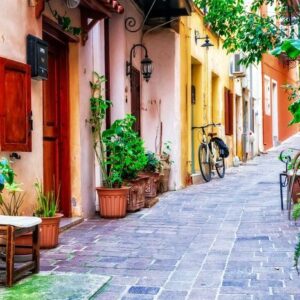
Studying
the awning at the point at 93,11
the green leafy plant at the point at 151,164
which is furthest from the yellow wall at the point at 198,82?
the awning at the point at 93,11

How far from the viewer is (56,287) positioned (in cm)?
395

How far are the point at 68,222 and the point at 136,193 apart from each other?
140 cm

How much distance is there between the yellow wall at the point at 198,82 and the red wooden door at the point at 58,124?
445 cm

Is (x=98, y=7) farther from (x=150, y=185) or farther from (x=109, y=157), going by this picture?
(x=150, y=185)

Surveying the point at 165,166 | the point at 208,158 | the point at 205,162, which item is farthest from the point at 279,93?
the point at 165,166

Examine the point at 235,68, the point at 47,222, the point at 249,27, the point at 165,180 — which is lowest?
the point at 47,222

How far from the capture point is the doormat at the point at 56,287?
12.2ft

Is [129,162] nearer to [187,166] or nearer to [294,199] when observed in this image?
[294,199]

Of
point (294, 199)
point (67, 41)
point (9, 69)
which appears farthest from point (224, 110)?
point (9, 69)

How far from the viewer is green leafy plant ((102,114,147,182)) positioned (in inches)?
285

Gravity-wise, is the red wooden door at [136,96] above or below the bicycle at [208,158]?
above

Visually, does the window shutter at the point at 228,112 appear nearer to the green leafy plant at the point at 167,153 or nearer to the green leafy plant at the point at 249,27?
the green leafy plant at the point at 249,27

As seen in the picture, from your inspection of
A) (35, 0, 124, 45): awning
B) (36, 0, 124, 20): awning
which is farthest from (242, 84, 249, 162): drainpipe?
(36, 0, 124, 20): awning

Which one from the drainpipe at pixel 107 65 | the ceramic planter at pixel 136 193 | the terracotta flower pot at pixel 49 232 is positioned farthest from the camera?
the drainpipe at pixel 107 65
